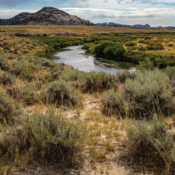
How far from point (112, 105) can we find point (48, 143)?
2.66 meters

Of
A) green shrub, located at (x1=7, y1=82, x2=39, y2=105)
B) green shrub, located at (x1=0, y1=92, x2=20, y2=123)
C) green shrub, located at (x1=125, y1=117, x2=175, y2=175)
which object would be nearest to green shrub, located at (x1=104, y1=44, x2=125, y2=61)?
green shrub, located at (x1=7, y1=82, x2=39, y2=105)

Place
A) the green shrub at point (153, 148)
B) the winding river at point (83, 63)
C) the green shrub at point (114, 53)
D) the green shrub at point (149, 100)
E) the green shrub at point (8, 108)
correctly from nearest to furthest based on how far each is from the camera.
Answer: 1. the green shrub at point (153, 148)
2. the green shrub at point (8, 108)
3. the green shrub at point (149, 100)
4. the winding river at point (83, 63)
5. the green shrub at point (114, 53)

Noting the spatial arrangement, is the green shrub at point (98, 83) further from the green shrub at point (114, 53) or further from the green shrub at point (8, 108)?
the green shrub at point (114, 53)

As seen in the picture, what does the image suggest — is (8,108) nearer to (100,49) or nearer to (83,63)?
(83,63)

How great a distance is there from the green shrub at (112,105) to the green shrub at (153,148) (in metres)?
1.63

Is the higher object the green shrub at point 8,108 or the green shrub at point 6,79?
the green shrub at point 6,79

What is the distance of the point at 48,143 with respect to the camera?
9.52 feet

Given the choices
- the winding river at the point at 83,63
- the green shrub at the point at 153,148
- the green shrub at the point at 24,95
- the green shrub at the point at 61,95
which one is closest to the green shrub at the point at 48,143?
the green shrub at the point at 153,148

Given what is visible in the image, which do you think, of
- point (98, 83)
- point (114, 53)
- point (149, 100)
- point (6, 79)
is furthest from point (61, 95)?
point (114, 53)

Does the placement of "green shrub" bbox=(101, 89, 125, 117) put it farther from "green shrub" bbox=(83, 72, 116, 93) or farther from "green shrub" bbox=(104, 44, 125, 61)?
"green shrub" bbox=(104, 44, 125, 61)

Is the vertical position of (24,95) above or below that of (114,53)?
below

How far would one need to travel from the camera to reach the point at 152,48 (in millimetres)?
29531

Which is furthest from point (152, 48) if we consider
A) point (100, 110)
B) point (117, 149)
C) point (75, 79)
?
point (117, 149)

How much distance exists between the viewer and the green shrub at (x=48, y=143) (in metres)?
2.83
